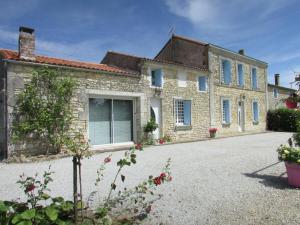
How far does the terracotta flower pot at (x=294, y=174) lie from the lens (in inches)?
202

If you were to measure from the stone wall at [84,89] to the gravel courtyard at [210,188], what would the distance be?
1531mm

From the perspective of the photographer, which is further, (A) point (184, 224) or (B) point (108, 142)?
(B) point (108, 142)

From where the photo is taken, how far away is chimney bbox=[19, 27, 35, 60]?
10109 mm

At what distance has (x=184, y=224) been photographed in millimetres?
3629

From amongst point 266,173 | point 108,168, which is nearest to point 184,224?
point 266,173

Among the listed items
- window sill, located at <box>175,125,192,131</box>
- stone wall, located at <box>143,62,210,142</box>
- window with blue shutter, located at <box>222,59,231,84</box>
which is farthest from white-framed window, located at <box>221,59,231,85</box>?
window sill, located at <box>175,125,192,131</box>

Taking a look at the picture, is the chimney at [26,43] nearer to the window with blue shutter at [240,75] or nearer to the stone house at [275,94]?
the window with blue shutter at [240,75]

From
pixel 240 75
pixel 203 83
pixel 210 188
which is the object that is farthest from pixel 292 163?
pixel 240 75

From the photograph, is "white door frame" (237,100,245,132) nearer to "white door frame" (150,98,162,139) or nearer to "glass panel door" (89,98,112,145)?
"white door frame" (150,98,162,139)

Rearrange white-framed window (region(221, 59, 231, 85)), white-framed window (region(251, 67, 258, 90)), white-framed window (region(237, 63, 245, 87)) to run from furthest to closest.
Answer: white-framed window (region(251, 67, 258, 90)) → white-framed window (region(237, 63, 245, 87)) → white-framed window (region(221, 59, 231, 85))

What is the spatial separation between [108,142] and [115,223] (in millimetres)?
8699

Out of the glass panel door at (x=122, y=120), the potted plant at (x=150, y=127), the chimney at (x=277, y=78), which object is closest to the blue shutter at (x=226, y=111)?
the potted plant at (x=150, y=127)

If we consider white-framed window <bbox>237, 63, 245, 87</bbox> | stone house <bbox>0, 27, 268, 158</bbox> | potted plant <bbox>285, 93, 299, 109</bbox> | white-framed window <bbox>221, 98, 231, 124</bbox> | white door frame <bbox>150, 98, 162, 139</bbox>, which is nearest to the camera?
potted plant <bbox>285, 93, 299, 109</bbox>

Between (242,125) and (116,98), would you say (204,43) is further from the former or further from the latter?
(116,98)
